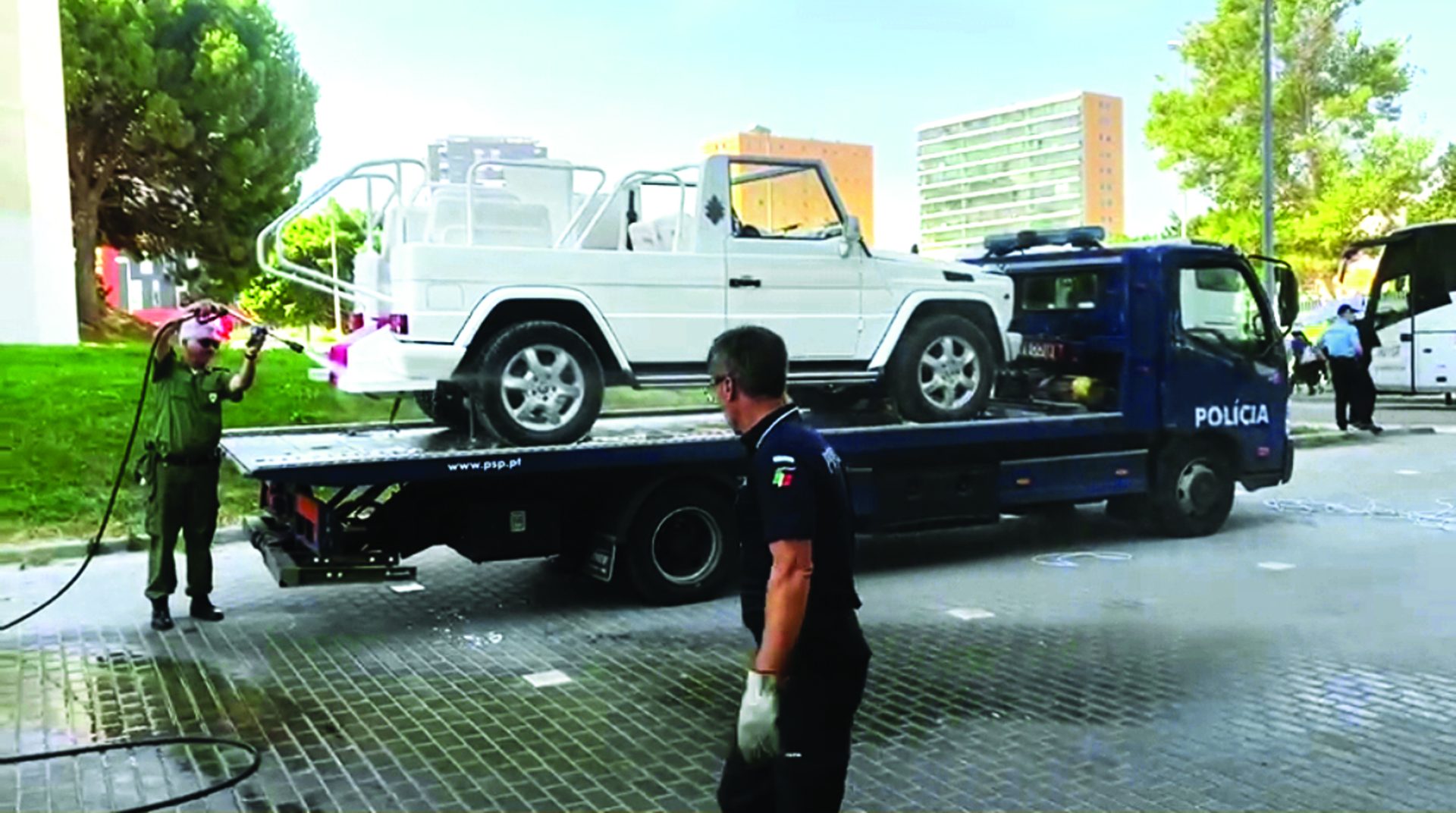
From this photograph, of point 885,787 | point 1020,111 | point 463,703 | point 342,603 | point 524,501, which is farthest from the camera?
point 1020,111

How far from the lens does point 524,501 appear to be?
25.0 feet

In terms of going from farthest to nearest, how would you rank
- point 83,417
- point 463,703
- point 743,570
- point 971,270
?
1. point 83,417
2. point 971,270
3. point 463,703
4. point 743,570

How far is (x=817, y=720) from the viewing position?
128 inches

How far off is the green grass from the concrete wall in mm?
6625

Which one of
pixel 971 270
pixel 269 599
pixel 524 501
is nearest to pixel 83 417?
pixel 269 599

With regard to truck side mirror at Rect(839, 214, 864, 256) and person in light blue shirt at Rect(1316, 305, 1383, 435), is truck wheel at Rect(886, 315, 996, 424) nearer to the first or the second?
truck side mirror at Rect(839, 214, 864, 256)

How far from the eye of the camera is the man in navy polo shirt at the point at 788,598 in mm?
3152

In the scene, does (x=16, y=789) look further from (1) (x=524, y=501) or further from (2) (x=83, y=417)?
(2) (x=83, y=417)

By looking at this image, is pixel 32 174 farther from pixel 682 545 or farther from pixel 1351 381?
pixel 1351 381

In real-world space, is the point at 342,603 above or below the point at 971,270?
below

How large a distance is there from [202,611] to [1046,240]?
269 inches

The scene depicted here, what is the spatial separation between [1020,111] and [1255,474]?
19455 mm

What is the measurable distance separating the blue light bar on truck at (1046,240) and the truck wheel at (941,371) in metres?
1.54

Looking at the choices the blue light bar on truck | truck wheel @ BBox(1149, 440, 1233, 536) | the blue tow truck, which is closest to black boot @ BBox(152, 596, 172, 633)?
the blue tow truck
